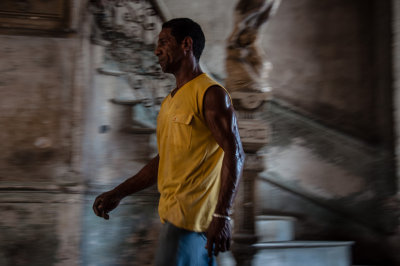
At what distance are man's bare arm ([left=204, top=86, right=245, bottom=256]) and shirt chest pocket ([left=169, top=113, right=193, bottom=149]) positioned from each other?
0.09 meters

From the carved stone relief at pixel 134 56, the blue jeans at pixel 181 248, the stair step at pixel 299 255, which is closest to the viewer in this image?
the blue jeans at pixel 181 248

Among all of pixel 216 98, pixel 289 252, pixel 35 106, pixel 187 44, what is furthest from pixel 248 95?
pixel 35 106

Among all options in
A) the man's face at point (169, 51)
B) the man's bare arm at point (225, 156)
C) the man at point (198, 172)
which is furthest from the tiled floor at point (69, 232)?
the man's bare arm at point (225, 156)

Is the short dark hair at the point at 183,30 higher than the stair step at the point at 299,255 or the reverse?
higher

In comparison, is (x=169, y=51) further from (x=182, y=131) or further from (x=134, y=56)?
(x=134, y=56)

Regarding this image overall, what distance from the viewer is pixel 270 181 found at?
6.13 metres

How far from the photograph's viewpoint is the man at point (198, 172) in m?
1.74

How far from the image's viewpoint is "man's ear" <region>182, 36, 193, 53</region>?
6.61 feet

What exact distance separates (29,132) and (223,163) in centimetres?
267

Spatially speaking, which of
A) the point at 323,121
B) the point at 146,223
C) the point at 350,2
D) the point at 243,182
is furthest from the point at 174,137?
the point at 350,2

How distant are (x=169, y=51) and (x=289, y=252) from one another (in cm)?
286

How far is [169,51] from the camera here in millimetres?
2008

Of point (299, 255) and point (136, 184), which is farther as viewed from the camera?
point (299, 255)

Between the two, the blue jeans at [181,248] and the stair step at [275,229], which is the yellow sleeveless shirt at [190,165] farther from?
the stair step at [275,229]
